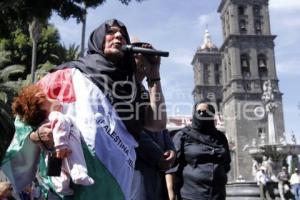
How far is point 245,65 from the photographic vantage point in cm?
7444

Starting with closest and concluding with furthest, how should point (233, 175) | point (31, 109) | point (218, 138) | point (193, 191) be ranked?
point (31, 109) < point (193, 191) < point (218, 138) < point (233, 175)

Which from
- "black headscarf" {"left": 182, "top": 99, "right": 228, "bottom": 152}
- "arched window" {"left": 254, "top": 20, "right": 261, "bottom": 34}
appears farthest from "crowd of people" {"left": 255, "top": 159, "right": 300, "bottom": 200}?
"arched window" {"left": 254, "top": 20, "right": 261, "bottom": 34}

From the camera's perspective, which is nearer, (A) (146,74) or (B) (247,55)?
(A) (146,74)

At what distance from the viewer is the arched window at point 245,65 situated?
7388cm

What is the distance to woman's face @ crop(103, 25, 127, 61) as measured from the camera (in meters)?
2.46

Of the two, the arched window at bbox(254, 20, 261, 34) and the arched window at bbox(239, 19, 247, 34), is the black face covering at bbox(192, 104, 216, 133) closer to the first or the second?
the arched window at bbox(239, 19, 247, 34)

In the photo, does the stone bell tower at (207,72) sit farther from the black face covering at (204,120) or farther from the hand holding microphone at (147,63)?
the hand holding microphone at (147,63)

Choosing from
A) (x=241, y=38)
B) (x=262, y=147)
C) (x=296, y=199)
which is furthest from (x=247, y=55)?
(x=296, y=199)

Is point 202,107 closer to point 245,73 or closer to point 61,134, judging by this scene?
point 61,134

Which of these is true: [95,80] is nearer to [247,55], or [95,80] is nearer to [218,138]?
[218,138]

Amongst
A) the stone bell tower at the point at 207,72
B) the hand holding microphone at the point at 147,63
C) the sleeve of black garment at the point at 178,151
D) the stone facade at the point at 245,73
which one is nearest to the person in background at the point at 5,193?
the sleeve of black garment at the point at 178,151

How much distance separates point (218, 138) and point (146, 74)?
2.27 m

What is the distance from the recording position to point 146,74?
2672mm

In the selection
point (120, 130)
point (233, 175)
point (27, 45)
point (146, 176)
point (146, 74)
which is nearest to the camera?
point (120, 130)
